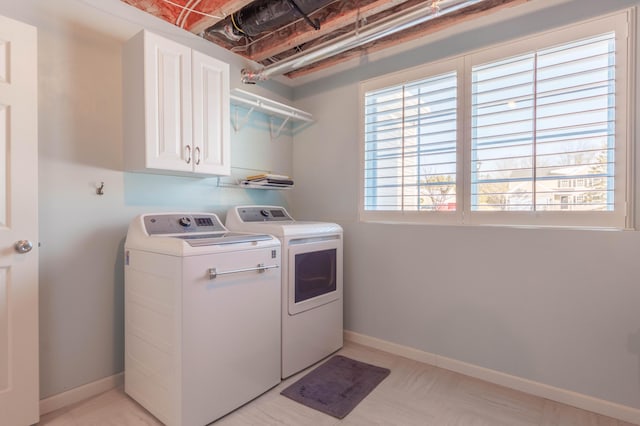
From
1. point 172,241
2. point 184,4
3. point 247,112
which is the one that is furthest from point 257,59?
point 172,241

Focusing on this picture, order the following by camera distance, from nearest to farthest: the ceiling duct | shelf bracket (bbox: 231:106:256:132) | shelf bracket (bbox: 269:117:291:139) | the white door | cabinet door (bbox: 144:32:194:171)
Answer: the white door → cabinet door (bbox: 144:32:194:171) → the ceiling duct → shelf bracket (bbox: 231:106:256:132) → shelf bracket (bbox: 269:117:291:139)

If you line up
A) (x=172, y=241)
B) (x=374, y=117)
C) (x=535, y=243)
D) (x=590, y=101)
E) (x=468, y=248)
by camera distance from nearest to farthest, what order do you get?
(x=172, y=241)
(x=590, y=101)
(x=535, y=243)
(x=468, y=248)
(x=374, y=117)

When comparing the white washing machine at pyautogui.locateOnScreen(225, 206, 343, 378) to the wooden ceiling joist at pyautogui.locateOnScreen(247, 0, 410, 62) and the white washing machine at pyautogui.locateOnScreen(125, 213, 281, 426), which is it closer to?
the white washing machine at pyautogui.locateOnScreen(125, 213, 281, 426)

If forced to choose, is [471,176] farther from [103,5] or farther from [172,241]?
[103,5]

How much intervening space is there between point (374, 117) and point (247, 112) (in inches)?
44.3

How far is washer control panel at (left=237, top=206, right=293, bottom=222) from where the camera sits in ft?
8.72

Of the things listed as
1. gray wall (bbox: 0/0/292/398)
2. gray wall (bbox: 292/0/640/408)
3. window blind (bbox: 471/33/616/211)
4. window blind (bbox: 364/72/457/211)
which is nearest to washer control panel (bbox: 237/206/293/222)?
gray wall (bbox: 292/0/640/408)

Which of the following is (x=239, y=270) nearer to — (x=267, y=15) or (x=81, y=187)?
(x=81, y=187)

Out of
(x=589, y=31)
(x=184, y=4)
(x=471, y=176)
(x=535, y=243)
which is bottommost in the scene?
(x=535, y=243)

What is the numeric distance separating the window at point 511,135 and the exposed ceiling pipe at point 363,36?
1.82 ft

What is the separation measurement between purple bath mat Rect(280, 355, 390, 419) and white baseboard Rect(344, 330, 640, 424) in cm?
31

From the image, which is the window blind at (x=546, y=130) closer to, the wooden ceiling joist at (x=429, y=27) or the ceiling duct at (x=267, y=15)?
the wooden ceiling joist at (x=429, y=27)

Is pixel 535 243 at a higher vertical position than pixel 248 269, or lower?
higher

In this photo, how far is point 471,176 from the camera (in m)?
2.36
